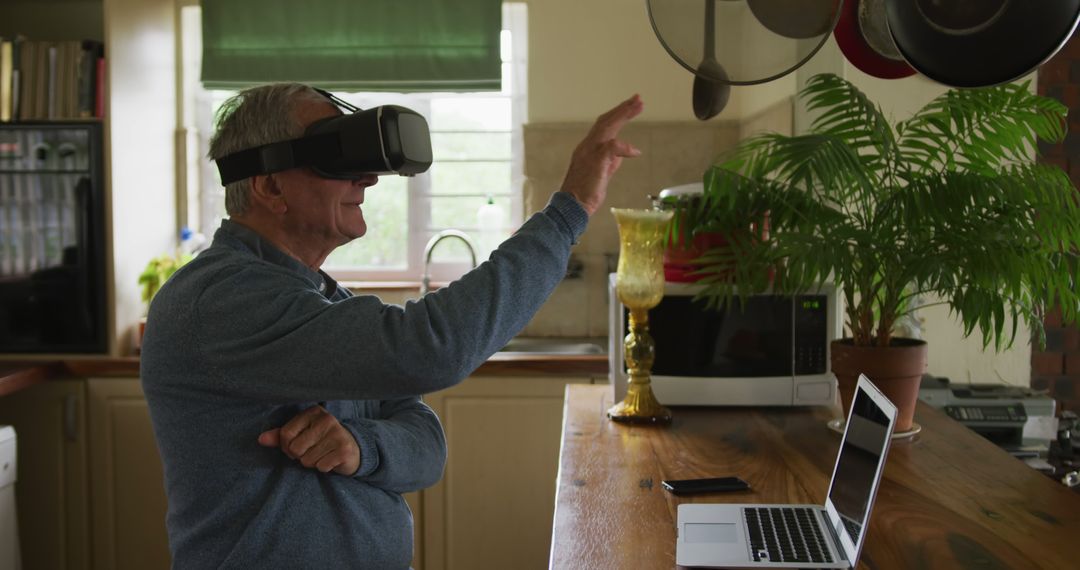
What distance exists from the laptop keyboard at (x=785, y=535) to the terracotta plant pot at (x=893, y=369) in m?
0.57

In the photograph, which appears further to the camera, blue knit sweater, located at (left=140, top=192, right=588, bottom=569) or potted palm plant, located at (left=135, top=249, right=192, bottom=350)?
potted palm plant, located at (left=135, top=249, right=192, bottom=350)

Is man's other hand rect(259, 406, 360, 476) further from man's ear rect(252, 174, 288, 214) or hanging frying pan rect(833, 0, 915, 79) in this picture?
hanging frying pan rect(833, 0, 915, 79)

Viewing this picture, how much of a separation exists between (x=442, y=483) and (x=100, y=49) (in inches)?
74.7

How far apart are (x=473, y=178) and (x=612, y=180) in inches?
24.0

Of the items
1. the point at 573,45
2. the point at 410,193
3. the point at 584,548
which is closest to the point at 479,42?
the point at 573,45

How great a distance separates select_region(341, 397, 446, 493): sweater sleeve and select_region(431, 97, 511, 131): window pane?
106 inches

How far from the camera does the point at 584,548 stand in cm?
130

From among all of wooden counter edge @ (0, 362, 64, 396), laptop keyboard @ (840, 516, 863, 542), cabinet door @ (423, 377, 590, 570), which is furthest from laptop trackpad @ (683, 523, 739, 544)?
wooden counter edge @ (0, 362, 64, 396)

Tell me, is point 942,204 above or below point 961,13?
below

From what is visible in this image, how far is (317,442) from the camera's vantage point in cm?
129

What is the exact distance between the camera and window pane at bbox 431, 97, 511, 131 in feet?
13.6

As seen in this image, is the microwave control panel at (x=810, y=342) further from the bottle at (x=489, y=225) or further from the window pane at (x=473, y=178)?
the window pane at (x=473, y=178)

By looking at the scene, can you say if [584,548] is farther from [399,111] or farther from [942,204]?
[942,204]

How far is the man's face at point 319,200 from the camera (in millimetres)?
1355
